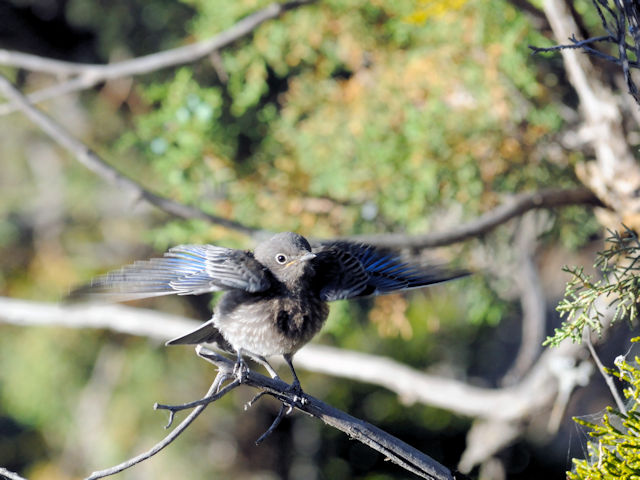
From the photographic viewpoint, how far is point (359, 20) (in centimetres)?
306

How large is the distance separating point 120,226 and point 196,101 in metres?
1.43

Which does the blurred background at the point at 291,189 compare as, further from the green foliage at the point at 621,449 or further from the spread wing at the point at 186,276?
the green foliage at the point at 621,449

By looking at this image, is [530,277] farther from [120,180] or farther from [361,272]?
[120,180]

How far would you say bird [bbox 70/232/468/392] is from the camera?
6.07 feet

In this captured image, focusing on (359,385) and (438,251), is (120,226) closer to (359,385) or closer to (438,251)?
(359,385)

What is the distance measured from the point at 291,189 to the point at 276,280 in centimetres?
115

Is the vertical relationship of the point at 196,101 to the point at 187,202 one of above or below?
above

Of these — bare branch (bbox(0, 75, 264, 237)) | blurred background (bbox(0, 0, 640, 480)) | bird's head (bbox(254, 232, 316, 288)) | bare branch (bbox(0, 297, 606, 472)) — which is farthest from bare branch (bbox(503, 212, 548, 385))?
bird's head (bbox(254, 232, 316, 288))

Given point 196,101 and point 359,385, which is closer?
point 196,101

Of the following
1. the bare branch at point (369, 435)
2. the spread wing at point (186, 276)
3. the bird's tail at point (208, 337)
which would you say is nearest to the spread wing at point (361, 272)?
the spread wing at point (186, 276)

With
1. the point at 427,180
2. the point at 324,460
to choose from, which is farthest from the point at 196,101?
the point at 324,460

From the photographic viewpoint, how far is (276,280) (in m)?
1.96

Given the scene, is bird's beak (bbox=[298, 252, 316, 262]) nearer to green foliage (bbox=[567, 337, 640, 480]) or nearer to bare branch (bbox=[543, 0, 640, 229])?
green foliage (bbox=[567, 337, 640, 480])

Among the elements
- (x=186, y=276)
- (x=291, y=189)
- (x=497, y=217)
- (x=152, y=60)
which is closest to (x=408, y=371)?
(x=291, y=189)
